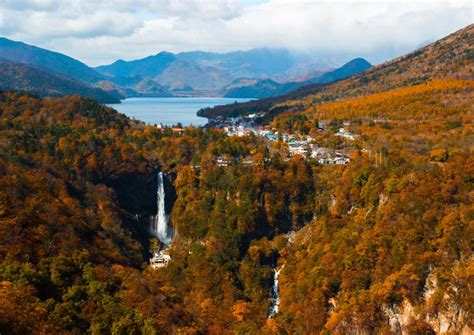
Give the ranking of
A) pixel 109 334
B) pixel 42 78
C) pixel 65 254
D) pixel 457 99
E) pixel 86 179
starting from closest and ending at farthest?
pixel 109 334
pixel 65 254
pixel 86 179
pixel 457 99
pixel 42 78

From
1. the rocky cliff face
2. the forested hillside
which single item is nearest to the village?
the forested hillside

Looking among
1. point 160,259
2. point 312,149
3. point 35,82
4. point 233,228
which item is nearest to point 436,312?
point 233,228

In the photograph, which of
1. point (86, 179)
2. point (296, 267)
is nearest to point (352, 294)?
point (296, 267)

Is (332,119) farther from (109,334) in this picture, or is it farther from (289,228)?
(109,334)

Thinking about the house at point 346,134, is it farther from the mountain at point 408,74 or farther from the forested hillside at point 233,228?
the mountain at point 408,74

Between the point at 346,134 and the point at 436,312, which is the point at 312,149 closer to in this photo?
the point at 346,134

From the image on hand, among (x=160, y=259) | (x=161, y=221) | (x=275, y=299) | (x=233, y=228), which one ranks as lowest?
(x=275, y=299)
